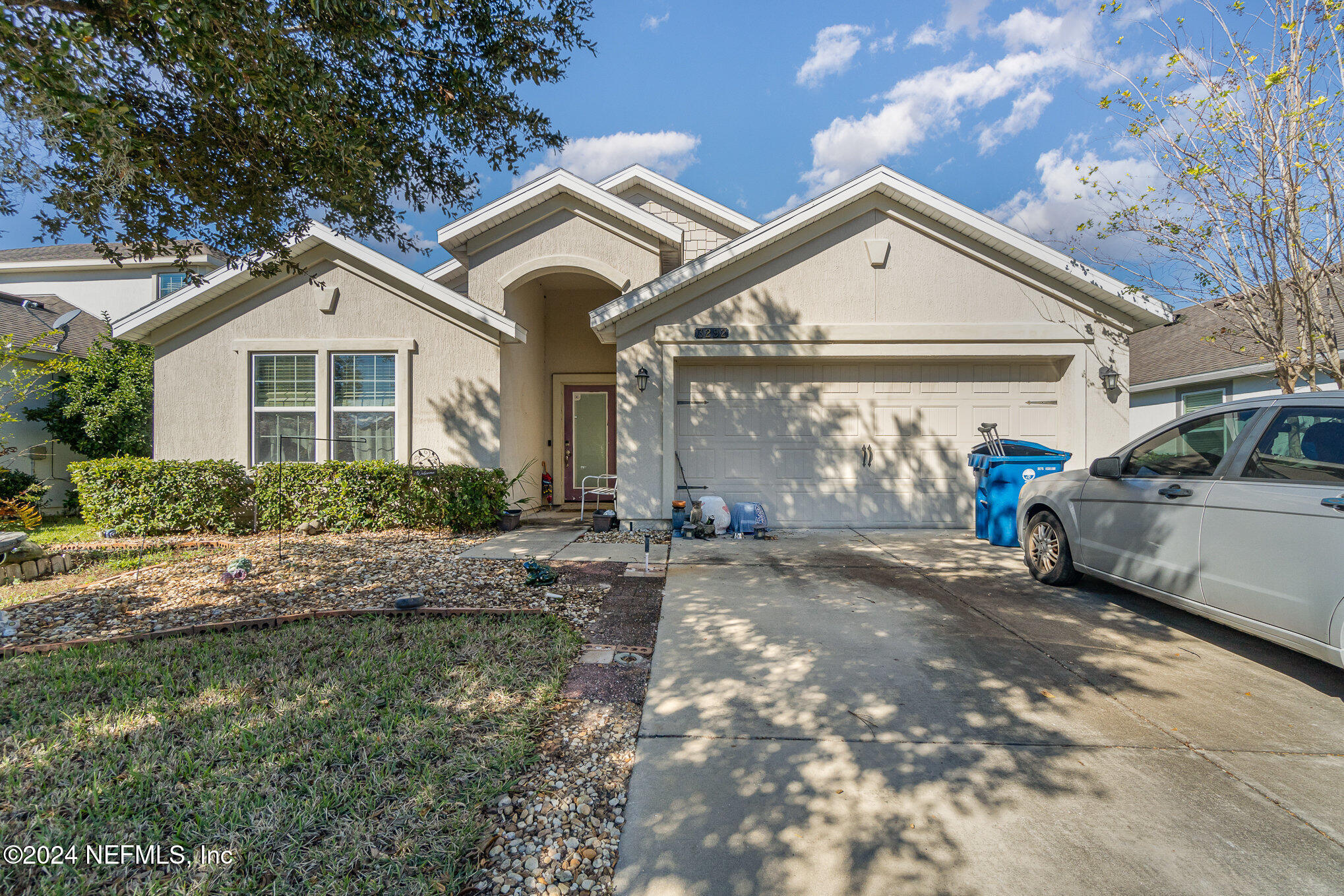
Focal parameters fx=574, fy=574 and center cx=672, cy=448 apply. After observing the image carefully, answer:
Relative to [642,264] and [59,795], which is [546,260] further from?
[59,795]

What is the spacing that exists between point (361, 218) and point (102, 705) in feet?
16.3

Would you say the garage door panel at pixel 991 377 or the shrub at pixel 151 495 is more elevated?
the garage door panel at pixel 991 377

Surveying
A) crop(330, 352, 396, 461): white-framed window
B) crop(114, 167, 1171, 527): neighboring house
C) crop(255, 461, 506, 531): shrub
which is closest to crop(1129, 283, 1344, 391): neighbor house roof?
crop(114, 167, 1171, 527): neighboring house

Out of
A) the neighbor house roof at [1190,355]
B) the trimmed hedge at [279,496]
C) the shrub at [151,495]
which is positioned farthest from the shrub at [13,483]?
the neighbor house roof at [1190,355]

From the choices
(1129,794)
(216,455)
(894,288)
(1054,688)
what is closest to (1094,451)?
(894,288)

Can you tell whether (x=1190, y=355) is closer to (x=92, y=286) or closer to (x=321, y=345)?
(x=321, y=345)

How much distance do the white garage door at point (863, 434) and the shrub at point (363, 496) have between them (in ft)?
10.5

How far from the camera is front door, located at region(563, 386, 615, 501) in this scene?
12.1 m

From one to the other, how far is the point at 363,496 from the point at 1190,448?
30.2ft

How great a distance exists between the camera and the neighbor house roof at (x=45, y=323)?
12.0m

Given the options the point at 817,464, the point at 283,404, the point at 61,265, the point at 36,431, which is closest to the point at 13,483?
the point at 36,431

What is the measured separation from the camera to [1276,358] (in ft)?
21.0

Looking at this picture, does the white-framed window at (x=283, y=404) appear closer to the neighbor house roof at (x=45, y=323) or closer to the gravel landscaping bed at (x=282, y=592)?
the gravel landscaping bed at (x=282, y=592)

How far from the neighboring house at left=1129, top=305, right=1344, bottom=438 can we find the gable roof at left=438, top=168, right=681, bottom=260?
9.48 meters
